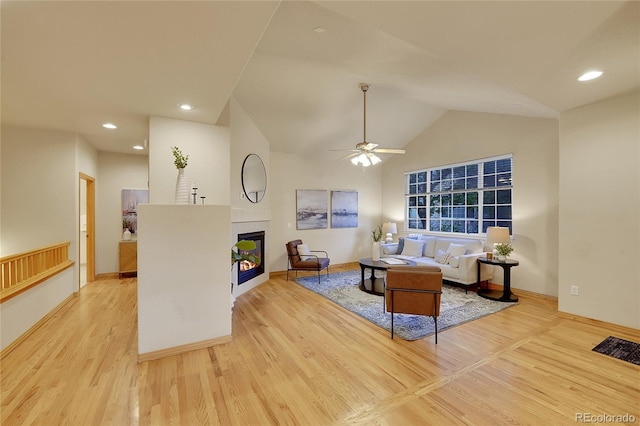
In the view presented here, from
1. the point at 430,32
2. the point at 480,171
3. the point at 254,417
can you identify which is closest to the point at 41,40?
the point at 430,32

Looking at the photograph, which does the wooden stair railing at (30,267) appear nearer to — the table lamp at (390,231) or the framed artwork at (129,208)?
the framed artwork at (129,208)

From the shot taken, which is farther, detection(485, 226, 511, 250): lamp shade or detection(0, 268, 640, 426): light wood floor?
detection(485, 226, 511, 250): lamp shade

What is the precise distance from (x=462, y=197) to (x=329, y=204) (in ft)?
10.1

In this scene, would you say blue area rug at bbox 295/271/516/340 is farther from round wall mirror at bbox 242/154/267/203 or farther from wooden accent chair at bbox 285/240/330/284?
round wall mirror at bbox 242/154/267/203

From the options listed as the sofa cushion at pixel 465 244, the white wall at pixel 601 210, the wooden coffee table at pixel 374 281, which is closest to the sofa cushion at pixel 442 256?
the sofa cushion at pixel 465 244

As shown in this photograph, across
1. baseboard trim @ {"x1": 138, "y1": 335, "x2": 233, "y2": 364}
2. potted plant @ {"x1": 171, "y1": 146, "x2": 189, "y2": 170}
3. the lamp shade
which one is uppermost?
potted plant @ {"x1": 171, "y1": 146, "x2": 189, "y2": 170}

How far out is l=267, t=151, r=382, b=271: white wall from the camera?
6.42 m

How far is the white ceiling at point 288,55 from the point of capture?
5.61ft

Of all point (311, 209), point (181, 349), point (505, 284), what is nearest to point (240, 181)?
point (311, 209)

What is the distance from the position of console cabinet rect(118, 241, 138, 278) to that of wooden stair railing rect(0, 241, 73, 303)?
4.18 ft

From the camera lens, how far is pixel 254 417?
76.8 inches

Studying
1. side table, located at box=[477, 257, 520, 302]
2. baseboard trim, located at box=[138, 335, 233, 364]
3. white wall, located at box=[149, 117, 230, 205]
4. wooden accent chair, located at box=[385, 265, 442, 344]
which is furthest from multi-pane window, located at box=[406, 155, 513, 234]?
baseboard trim, located at box=[138, 335, 233, 364]

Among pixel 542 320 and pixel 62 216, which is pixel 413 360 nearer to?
pixel 542 320

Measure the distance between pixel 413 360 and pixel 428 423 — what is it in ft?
2.68
